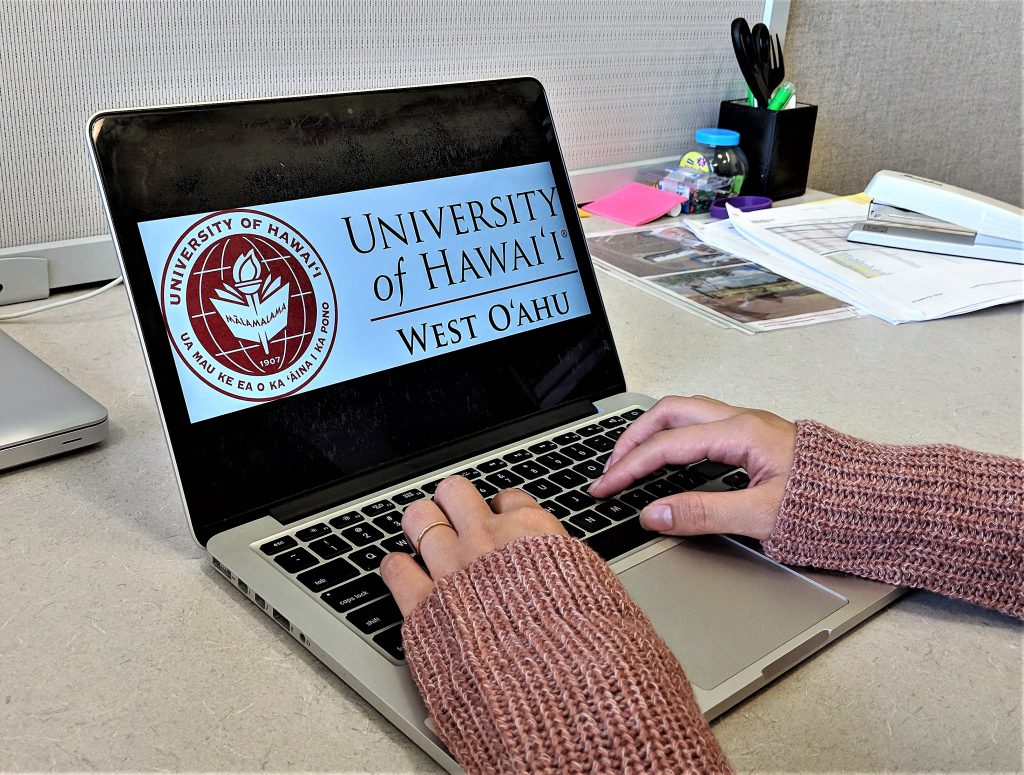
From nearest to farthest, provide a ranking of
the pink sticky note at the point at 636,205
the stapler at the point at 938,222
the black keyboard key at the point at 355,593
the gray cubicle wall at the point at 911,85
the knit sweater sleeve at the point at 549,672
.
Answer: the knit sweater sleeve at the point at 549,672 < the black keyboard key at the point at 355,593 < the stapler at the point at 938,222 < the pink sticky note at the point at 636,205 < the gray cubicle wall at the point at 911,85

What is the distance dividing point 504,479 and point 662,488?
10 cm

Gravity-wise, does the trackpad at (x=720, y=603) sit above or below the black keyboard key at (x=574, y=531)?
below

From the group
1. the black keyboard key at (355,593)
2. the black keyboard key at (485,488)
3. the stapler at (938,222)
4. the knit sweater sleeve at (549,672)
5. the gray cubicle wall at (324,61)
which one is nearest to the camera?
the knit sweater sleeve at (549,672)

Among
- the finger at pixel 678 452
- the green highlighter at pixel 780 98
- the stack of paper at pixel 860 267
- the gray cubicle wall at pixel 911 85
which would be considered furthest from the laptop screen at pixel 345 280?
the gray cubicle wall at pixel 911 85

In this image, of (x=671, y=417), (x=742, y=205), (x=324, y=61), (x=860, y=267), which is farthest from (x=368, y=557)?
(x=742, y=205)

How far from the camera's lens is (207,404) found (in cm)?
53

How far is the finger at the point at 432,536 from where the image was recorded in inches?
18.0

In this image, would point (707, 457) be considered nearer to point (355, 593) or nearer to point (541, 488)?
point (541, 488)

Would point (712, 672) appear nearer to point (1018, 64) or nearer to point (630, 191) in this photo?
point (630, 191)

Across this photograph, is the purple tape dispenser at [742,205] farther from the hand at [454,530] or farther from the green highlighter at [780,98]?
the hand at [454,530]

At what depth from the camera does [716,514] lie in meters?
0.52

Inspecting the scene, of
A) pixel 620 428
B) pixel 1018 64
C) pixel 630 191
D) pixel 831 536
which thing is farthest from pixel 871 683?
pixel 1018 64

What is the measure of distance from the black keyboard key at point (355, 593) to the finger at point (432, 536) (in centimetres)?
3

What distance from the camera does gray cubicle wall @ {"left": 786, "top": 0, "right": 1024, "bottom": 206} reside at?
4.74ft
